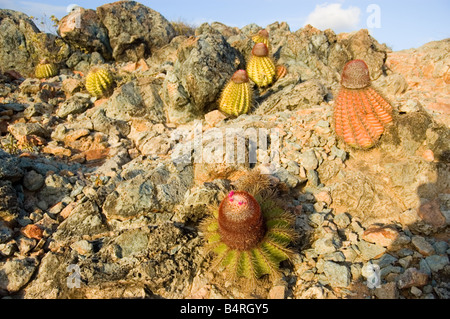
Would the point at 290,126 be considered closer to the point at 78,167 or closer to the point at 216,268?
Answer: the point at 216,268

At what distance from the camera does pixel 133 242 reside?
126 inches

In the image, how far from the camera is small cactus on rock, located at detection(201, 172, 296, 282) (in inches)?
104

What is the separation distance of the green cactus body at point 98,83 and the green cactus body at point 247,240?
6767mm

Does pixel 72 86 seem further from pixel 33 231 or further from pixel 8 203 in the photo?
pixel 33 231

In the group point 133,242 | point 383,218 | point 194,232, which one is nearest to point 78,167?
point 133,242

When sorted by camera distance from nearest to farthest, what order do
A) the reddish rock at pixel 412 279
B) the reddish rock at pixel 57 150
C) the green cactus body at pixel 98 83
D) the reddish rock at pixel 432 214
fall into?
the reddish rock at pixel 412 279
the reddish rock at pixel 432 214
the reddish rock at pixel 57 150
the green cactus body at pixel 98 83

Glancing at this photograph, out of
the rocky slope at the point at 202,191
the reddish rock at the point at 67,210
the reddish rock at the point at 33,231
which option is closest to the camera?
the rocky slope at the point at 202,191

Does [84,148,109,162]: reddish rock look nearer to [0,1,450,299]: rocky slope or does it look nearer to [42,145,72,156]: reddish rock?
[0,1,450,299]: rocky slope

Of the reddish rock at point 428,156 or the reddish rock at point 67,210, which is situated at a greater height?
the reddish rock at point 428,156

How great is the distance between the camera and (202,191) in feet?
11.3

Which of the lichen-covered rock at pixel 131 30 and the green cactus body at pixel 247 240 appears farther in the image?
the lichen-covered rock at pixel 131 30

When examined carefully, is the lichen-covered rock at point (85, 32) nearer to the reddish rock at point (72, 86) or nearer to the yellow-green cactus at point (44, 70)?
the yellow-green cactus at point (44, 70)

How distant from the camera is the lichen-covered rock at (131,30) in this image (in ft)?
38.6

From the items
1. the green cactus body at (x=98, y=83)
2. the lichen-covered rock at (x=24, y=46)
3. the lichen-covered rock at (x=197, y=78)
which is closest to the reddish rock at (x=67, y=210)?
the lichen-covered rock at (x=197, y=78)
